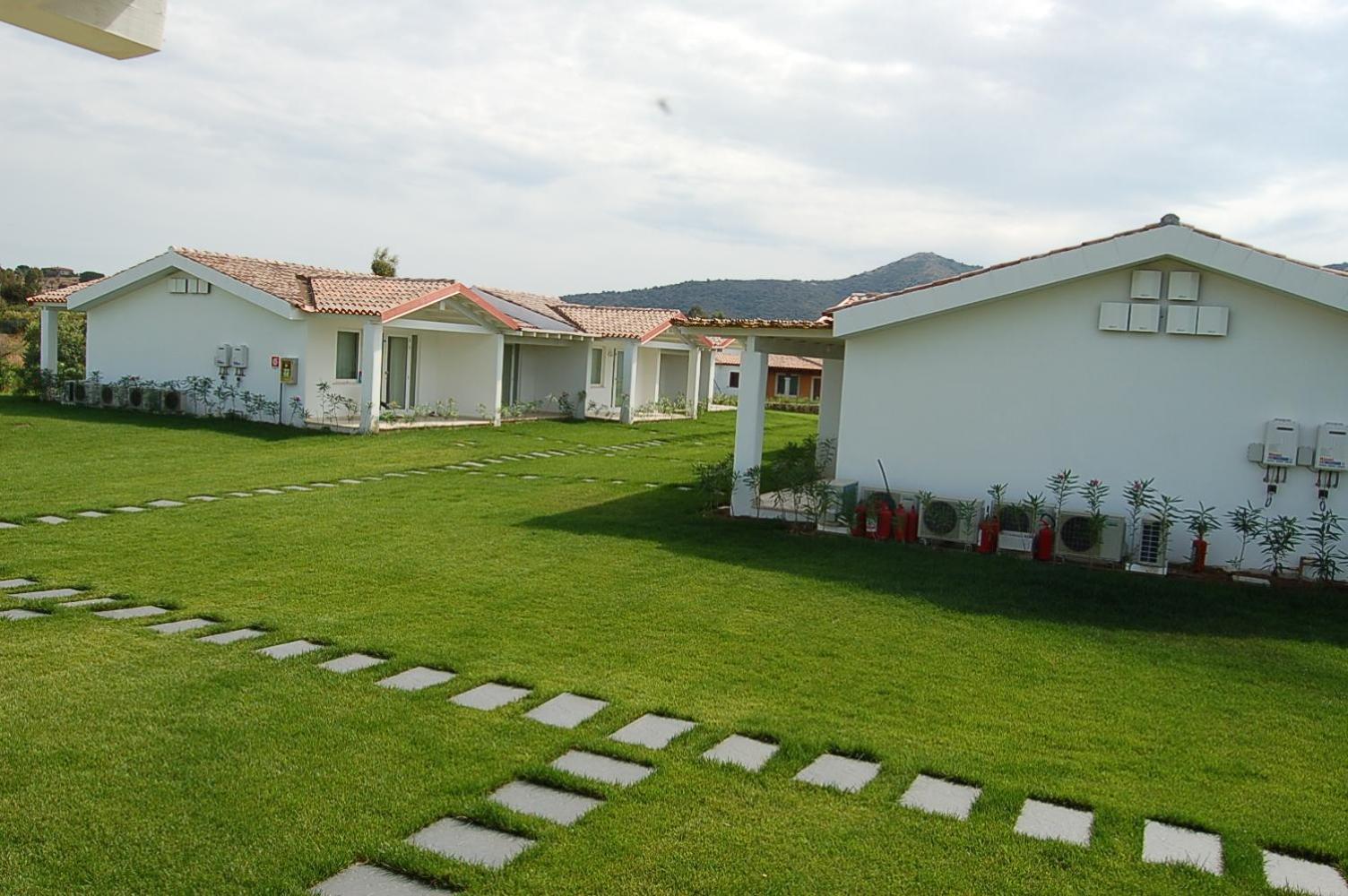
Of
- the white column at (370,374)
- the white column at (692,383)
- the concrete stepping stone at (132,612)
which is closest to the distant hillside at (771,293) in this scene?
the white column at (692,383)

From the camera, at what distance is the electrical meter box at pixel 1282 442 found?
11305 mm

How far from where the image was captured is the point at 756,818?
4914 millimetres

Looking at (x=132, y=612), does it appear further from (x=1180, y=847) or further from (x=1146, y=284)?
(x=1146, y=284)

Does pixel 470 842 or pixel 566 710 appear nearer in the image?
pixel 470 842

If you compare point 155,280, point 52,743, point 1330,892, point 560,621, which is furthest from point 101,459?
point 1330,892

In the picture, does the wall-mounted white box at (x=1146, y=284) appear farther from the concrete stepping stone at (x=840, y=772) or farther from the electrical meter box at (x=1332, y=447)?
the concrete stepping stone at (x=840, y=772)

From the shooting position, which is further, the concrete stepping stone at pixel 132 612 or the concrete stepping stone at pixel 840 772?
the concrete stepping stone at pixel 132 612

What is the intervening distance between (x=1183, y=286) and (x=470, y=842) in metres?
10.1

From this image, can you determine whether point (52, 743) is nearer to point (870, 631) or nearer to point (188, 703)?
point (188, 703)

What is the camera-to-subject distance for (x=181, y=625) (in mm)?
7887

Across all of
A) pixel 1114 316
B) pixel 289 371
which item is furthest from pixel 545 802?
pixel 289 371

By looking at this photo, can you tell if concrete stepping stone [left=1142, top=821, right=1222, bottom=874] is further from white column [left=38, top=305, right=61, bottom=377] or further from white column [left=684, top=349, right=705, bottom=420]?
white column [left=684, top=349, right=705, bottom=420]

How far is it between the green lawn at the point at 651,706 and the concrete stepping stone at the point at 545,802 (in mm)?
95

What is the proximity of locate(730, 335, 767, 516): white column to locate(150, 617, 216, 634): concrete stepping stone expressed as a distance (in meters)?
7.59
